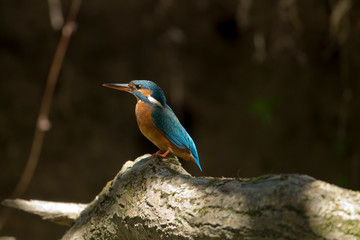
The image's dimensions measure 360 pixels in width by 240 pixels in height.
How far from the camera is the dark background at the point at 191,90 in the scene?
532cm

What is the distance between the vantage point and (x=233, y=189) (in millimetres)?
1693

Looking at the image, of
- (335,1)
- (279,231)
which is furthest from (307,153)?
(279,231)

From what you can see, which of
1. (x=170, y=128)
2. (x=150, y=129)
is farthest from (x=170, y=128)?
(x=150, y=129)

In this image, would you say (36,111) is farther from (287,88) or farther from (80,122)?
(287,88)

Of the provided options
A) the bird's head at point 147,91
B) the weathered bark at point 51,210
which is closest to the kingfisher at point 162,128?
the bird's head at point 147,91

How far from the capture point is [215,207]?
170cm

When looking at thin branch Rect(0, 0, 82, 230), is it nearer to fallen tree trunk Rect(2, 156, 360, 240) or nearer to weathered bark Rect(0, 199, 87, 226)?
weathered bark Rect(0, 199, 87, 226)

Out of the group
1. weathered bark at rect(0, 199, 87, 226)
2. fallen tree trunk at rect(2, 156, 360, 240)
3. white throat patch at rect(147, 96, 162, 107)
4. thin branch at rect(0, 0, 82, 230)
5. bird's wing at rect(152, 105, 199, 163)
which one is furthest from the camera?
thin branch at rect(0, 0, 82, 230)

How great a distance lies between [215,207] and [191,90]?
3942 mm

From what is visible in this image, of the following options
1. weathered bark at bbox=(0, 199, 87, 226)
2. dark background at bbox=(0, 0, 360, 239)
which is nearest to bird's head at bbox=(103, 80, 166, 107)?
weathered bark at bbox=(0, 199, 87, 226)

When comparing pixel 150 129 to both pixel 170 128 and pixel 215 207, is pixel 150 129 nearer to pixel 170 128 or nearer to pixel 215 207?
pixel 170 128

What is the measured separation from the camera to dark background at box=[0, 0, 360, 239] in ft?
17.5

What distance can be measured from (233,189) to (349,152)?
435cm

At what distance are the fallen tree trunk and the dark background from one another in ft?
10.6
